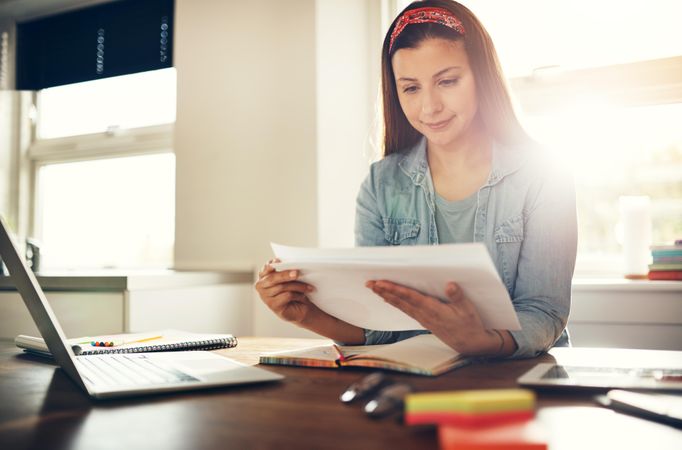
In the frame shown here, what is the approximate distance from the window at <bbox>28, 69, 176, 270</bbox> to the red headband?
5.51 ft

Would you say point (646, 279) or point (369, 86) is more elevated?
point (369, 86)

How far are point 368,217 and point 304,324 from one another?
39 centimetres

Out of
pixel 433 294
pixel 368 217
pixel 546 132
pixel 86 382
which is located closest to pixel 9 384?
pixel 86 382

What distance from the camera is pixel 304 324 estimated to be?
4.00 feet

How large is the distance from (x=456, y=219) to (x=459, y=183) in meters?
0.10

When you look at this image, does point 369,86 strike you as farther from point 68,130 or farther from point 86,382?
point 86,382

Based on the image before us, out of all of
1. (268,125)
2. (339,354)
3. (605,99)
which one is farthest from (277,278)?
(605,99)

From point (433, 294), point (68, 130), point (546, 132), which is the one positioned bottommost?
point (433, 294)

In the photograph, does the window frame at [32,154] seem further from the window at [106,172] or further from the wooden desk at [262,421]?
the wooden desk at [262,421]

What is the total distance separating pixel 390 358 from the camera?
918 mm

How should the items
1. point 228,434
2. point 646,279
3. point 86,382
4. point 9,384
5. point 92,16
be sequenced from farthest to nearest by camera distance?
point 92,16 → point 646,279 → point 9,384 → point 86,382 → point 228,434

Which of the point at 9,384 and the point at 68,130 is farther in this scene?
the point at 68,130

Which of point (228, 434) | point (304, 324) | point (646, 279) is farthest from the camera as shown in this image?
point (646, 279)

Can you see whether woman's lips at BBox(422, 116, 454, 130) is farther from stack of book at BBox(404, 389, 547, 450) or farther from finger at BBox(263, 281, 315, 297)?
stack of book at BBox(404, 389, 547, 450)
